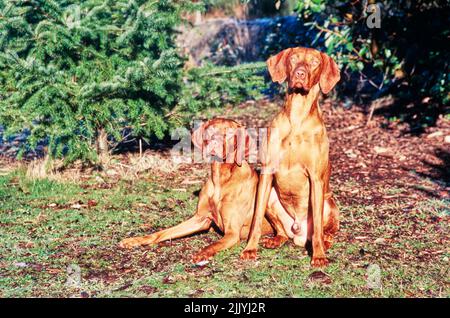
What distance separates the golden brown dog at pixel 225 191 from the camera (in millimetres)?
4738

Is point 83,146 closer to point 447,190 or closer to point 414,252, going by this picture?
point 414,252

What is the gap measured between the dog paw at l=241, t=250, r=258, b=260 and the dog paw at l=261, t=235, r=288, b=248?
0.97 feet

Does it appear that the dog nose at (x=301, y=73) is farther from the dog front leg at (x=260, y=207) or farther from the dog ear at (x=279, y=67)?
the dog front leg at (x=260, y=207)

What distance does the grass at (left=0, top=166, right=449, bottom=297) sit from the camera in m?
4.02

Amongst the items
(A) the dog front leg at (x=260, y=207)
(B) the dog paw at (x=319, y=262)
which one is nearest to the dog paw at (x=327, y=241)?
(B) the dog paw at (x=319, y=262)

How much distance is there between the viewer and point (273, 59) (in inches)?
185

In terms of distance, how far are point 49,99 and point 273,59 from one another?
7.69 ft

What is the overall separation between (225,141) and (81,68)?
6.99 ft

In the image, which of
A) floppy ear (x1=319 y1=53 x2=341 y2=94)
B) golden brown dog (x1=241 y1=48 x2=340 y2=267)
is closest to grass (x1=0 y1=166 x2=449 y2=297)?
golden brown dog (x1=241 y1=48 x2=340 y2=267)

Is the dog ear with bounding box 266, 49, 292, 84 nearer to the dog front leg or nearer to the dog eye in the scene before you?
the dog eye

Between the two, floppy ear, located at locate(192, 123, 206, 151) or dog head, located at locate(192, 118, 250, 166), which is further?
floppy ear, located at locate(192, 123, 206, 151)

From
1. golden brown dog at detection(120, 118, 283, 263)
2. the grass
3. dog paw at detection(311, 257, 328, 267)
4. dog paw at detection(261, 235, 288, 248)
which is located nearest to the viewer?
the grass

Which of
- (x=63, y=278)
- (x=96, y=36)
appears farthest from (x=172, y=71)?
(x=63, y=278)

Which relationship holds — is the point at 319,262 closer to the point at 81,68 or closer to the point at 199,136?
the point at 199,136
